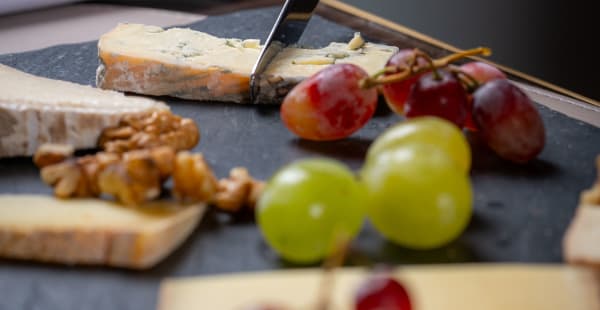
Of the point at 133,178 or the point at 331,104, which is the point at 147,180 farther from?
the point at 331,104

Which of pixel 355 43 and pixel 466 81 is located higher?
pixel 466 81

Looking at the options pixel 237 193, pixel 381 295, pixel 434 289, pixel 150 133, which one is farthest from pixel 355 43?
pixel 381 295

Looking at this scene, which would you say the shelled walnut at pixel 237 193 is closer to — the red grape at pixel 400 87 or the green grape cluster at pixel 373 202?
the green grape cluster at pixel 373 202

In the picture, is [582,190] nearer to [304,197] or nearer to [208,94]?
[304,197]

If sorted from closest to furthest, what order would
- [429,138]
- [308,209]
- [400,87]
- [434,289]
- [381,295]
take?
1. [381,295]
2. [434,289]
3. [308,209]
4. [429,138]
5. [400,87]

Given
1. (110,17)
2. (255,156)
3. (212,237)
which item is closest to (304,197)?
(212,237)
